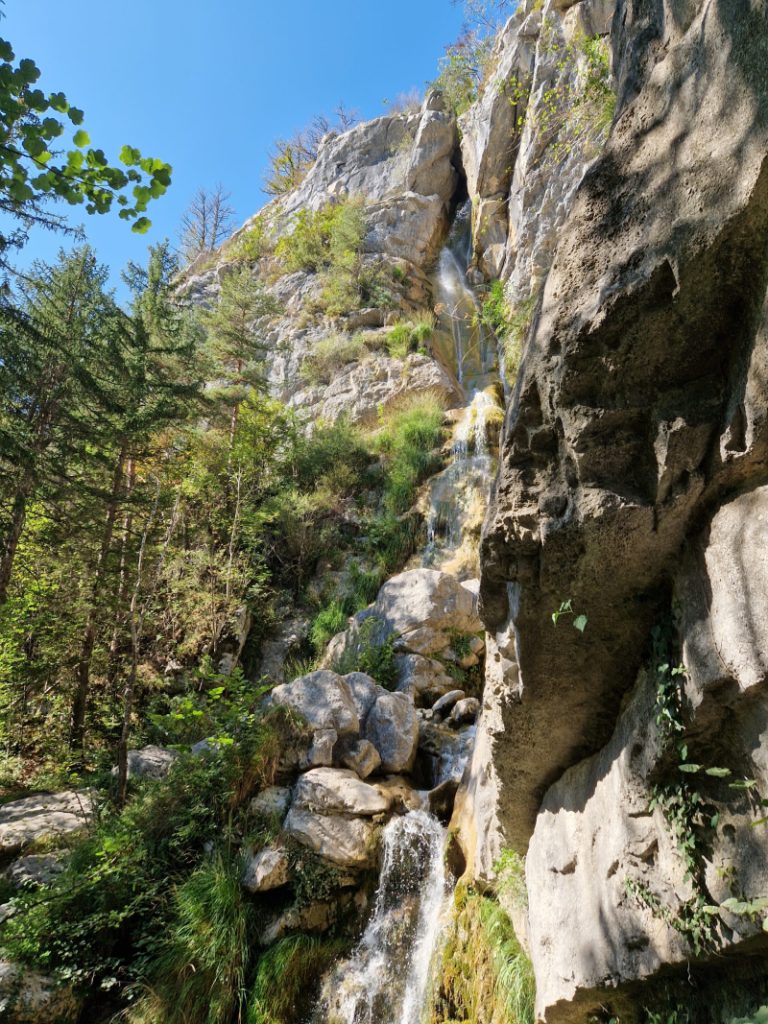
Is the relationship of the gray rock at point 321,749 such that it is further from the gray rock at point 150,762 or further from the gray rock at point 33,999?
→ the gray rock at point 33,999

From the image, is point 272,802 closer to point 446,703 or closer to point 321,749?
point 321,749

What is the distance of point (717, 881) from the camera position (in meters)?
2.06

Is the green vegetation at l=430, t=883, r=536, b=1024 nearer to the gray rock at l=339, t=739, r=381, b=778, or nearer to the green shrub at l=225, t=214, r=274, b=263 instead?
the gray rock at l=339, t=739, r=381, b=778

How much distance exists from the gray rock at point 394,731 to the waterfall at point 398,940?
2.77 ft

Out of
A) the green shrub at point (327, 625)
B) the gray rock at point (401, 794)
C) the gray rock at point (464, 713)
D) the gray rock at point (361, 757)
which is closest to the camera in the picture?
the gray rock at point (401, 794)

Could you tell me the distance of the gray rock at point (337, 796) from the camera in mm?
4992

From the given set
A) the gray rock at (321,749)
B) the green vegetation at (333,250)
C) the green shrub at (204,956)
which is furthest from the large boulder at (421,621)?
the green vegetation at (333,250)

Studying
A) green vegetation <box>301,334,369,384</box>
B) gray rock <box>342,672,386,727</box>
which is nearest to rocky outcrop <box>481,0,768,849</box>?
gray rock <box>342,672,386,727</box>

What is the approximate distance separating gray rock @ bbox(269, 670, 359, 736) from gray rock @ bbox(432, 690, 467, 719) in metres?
1.28

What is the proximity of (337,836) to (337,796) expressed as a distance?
0.35 meters

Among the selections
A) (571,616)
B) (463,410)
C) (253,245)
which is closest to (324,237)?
(253,245)

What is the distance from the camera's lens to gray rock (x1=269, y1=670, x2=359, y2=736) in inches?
231

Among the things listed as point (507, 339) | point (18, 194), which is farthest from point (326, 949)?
point (507, 339)

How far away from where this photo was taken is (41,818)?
5465mm
